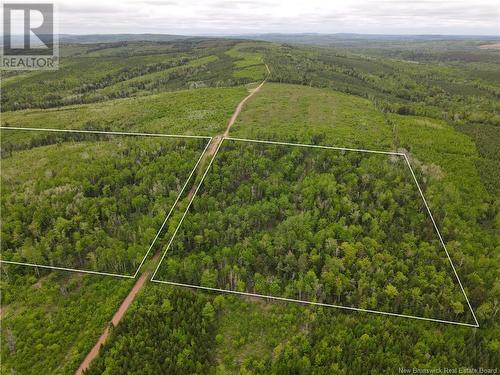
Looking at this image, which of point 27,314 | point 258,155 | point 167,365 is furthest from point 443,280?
point 27,314

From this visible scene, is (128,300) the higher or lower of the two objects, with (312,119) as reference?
lower

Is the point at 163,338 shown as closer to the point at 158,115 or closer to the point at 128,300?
the point at 128,300

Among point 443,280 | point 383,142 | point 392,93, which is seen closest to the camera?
point 443,280

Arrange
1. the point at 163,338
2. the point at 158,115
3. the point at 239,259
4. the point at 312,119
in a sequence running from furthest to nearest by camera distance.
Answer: the point at 158,115 → the point at 312,119 → the point at 163,338 → the point at 239,259

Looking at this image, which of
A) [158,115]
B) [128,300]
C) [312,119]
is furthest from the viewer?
[158,115]

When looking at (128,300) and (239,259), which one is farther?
(128,300)

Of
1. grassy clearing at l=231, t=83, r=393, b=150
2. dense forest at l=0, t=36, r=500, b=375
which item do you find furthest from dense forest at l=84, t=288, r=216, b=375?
grassy clearing at l=231, t=83, r=393, b=150

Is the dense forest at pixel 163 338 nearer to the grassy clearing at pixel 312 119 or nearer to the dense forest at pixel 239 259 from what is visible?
the dense forest at pixel 239 259

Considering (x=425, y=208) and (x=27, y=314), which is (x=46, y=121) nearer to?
(x=27, y=314)

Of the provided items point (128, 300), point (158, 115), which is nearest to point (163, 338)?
point (128, 300)

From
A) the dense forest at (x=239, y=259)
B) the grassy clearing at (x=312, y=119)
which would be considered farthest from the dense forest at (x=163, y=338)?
the grassy clearing at (x=312, y=119)

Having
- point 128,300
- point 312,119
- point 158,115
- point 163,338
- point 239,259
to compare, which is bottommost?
point 163,338
